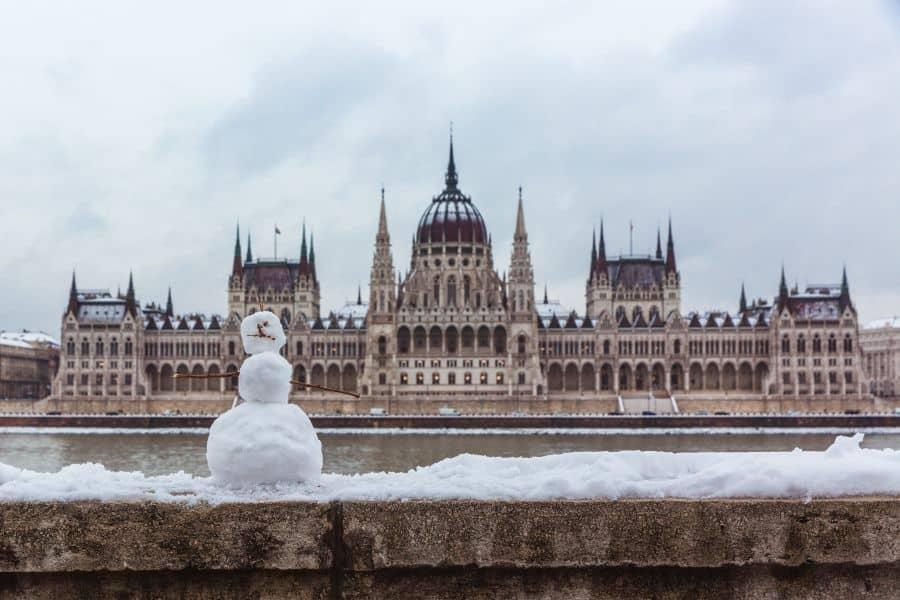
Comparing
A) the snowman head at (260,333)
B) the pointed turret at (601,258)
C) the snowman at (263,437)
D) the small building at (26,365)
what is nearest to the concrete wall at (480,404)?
the pointed turret at (601,258)

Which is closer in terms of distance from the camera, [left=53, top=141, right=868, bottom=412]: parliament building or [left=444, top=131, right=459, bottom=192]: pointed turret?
[left=53, top=141, right=868, bottom=412]: parliament building

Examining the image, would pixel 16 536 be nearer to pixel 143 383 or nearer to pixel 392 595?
pixel 392 595

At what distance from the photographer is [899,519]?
5.58 m

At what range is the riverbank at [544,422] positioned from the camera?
83.5 metres

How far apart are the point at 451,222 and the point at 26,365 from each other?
5897 cm

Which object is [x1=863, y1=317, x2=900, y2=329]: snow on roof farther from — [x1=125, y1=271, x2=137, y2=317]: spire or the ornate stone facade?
[x1=125, y1=271, x2=137, y2=317]: spire

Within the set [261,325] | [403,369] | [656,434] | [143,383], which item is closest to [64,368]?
[143,383]

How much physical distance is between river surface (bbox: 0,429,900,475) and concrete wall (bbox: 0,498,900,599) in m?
A: 36.0

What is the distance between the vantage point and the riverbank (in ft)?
274

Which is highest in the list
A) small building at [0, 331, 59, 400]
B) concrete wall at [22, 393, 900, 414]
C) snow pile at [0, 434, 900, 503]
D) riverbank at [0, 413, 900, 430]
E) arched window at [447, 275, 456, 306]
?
arched window at [447, 275, 456, 306]

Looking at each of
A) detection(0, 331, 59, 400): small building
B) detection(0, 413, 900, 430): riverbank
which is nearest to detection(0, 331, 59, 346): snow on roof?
detection(0, 331, 59, 400): small building

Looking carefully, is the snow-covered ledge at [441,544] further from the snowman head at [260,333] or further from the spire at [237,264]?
the spire at [237,264]

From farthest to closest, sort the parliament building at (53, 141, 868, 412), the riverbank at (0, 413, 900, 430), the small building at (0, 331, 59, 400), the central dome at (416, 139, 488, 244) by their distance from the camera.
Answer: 1. the small building at (0, 331, 59, 400)
2. the central dome at (416, 139, 488, 244)
3. the parliament building at (53, 141, 868, 412)
4. the riverbank at (0, 413, 900, 430)

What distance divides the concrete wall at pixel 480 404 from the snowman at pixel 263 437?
8655cm
